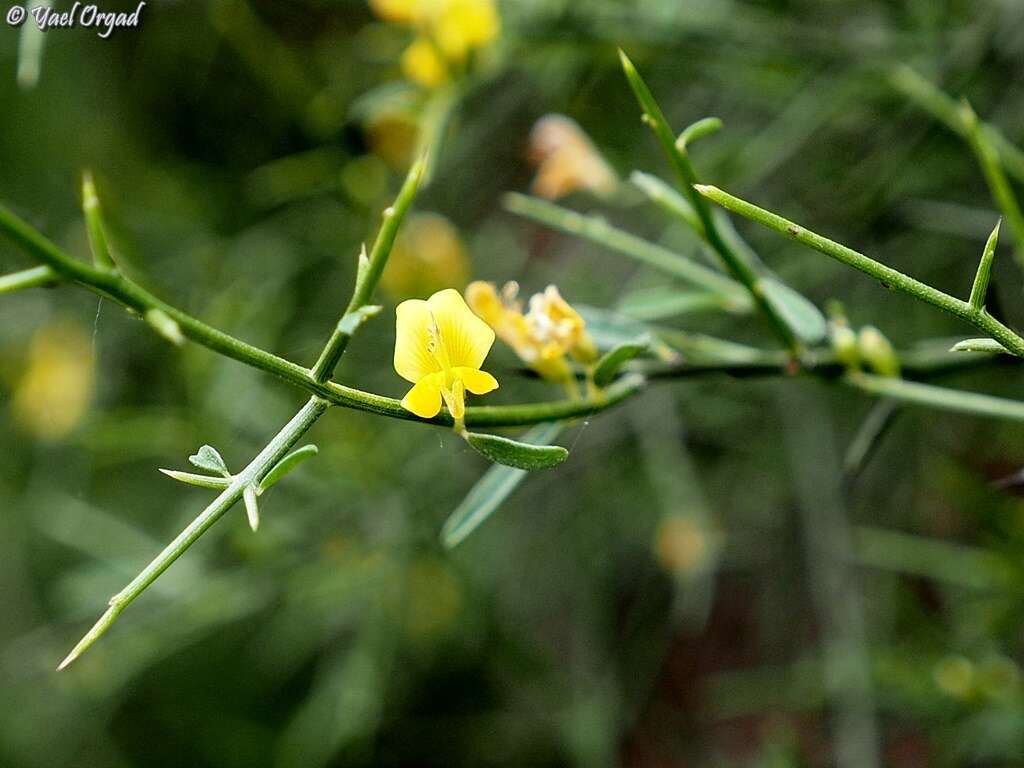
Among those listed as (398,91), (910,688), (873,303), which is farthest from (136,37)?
(910,688)

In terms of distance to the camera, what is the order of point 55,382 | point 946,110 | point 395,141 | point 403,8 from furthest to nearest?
point 55,382, point 395,141, point 403,8, point 946,110

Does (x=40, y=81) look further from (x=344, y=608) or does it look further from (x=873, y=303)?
(x=873, y=303)

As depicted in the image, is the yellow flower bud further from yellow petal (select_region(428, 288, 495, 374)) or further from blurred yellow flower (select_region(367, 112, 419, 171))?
blurred yellow flower (select_region(367, 112, 419, 171))

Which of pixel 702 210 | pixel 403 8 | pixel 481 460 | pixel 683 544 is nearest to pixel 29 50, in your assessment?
pixel 403 8

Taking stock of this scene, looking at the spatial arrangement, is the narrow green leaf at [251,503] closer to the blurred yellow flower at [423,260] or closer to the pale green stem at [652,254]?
the pale green stem at [652,254]

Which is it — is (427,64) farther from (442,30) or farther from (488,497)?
(488,497)

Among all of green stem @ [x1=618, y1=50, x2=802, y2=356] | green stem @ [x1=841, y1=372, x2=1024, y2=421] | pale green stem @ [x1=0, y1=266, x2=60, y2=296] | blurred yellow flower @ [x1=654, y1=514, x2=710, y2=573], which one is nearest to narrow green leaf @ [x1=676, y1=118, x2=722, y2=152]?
green stem @ [x1=618, y1=50, x2=802, y2=356]
